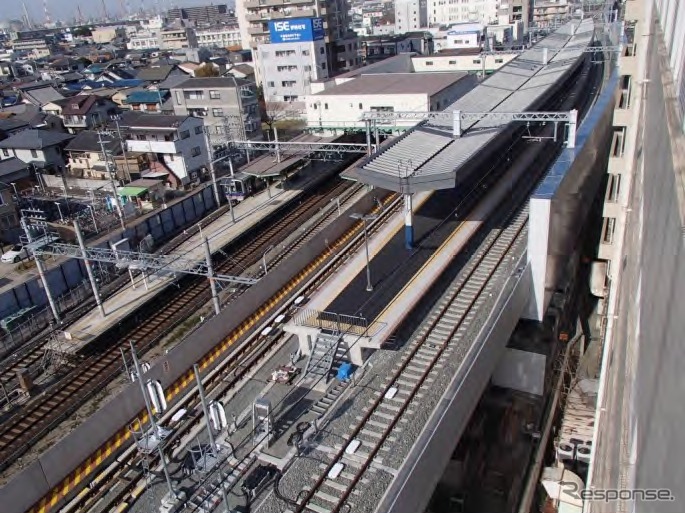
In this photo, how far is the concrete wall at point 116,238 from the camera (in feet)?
66.7

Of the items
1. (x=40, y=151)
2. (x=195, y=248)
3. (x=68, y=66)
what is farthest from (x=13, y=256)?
(x=68, y=66)

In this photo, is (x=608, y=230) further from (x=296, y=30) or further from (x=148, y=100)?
(x=148, y=100)

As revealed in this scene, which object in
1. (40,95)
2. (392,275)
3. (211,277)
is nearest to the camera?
(392,275)

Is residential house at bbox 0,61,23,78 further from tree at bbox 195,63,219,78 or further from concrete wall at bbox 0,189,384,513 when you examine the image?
concrete wall at bbox 0,189,384,513

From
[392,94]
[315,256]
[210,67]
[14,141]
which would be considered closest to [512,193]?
[315,256]

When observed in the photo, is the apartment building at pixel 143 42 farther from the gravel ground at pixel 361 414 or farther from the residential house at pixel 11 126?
the gravel ground at pixel 361 414

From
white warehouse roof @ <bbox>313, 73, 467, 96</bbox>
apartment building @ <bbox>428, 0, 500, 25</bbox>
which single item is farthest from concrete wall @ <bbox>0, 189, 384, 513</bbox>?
apartment building @ <bbox>428, 0, 500, 25</bbox>

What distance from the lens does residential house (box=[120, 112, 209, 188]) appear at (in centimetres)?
3067

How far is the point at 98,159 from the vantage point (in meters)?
34.5

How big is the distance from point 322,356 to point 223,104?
1113 inches

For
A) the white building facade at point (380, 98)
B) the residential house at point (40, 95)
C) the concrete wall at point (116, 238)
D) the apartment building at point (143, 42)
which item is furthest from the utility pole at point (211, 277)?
the apartment building at point (143, 42)

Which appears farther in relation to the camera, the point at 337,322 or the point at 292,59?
the point at 292,59

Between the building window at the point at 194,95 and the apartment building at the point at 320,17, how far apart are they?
712 inches

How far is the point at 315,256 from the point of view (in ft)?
72.1
